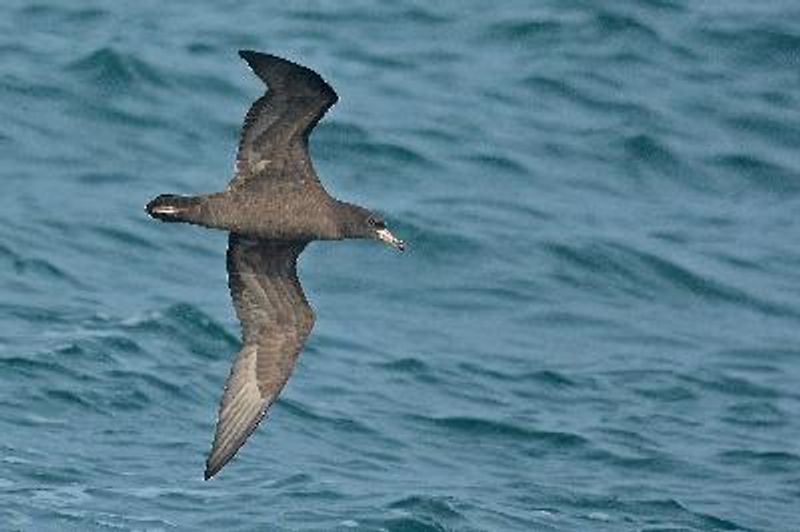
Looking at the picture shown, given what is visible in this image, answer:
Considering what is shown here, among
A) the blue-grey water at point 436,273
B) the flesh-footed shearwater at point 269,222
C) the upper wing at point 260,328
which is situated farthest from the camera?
the blue-grey water at point 436,273

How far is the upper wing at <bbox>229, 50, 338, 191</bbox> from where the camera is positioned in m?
15.0

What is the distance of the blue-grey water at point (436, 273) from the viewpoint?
19547 mm

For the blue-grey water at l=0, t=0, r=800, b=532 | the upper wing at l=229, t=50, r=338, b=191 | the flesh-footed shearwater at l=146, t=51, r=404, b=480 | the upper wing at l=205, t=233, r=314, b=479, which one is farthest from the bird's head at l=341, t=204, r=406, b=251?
the blue-grey water at l=0, t=0, r=800, b=532

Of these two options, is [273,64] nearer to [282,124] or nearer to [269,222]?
[282,124]

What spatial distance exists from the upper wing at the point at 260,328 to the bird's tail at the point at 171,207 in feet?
3.21

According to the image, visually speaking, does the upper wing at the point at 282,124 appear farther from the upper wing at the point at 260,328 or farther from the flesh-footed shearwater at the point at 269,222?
the upper wing at the point at 260,328

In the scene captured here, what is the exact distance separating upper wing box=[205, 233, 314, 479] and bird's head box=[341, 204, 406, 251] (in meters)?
0.52

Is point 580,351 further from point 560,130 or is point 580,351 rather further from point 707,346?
point 560,130

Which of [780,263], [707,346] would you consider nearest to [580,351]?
[707,346]

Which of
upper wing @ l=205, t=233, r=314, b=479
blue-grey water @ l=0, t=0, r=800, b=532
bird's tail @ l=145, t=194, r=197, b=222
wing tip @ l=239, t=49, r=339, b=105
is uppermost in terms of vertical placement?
wing tip @ l=239, t=49, r=339, b=105

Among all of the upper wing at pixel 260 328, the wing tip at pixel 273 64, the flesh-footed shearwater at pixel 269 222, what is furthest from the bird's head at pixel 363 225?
the wing tip at pixel 273 64

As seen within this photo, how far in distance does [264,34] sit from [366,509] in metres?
8.41

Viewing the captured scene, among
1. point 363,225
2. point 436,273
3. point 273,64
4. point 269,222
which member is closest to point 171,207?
point 269,222

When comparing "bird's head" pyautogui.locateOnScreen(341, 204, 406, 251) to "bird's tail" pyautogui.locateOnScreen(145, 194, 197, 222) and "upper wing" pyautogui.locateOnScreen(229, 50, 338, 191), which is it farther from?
"bird's tail" pyautogui.locateOnScreen(145, 194, 197, 222)
